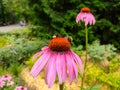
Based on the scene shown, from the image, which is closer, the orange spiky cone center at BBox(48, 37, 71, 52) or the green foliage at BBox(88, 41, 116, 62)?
the orange spiky cone center at BBox(48, 37, 71, 52)

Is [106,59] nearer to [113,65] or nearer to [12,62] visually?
[113,65]

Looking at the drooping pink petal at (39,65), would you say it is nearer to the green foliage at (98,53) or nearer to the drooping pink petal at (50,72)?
the drooping pink petal at (50,72)

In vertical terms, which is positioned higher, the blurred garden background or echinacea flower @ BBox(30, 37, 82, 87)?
echinacea flower @ BBox(30, 37, 82, 87)

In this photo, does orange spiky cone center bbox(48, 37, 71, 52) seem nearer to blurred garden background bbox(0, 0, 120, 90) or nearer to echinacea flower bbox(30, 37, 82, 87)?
echinacea flower bbox(30, 37, 82, 87)

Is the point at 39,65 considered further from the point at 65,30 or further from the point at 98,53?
the point at 65,30

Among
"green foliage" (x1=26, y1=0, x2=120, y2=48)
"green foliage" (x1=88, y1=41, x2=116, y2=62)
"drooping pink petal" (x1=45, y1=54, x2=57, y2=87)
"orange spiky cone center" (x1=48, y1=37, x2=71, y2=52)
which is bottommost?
"green foliage" (x1=88, y1=41, x2=116, y2=62)

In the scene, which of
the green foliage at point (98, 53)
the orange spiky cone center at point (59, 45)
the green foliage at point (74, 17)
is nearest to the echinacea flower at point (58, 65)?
the orange spiky cone center at point (59, 45)

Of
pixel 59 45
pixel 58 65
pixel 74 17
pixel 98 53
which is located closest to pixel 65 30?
pixel 74 17

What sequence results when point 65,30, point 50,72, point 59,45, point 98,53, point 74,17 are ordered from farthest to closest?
point 65,30, point 74,17, point 98,53, point 59,45, point 50,72

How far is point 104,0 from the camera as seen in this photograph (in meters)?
6.53

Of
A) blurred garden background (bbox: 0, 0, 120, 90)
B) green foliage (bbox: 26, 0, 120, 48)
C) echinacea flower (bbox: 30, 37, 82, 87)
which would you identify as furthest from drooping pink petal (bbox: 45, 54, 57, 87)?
green foliage (bbox: 26, 0, 120, 48)

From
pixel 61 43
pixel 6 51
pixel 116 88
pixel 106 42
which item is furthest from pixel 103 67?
pixel 61 43

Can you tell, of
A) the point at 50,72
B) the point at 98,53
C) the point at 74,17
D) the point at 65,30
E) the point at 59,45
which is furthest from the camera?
the point at 65,30

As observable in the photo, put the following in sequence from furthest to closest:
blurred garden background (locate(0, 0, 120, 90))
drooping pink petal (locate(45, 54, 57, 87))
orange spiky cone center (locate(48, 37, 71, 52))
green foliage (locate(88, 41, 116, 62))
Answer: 1. blurred garden background (locate(0, 0, 120, 90))
2. green foliage (locate(88, 41, 116, 62))
3. orange spiky cone center (locate(48, 37, 71, 52))
4. drooping pink petal (locate(45, 54, 57, 87))
